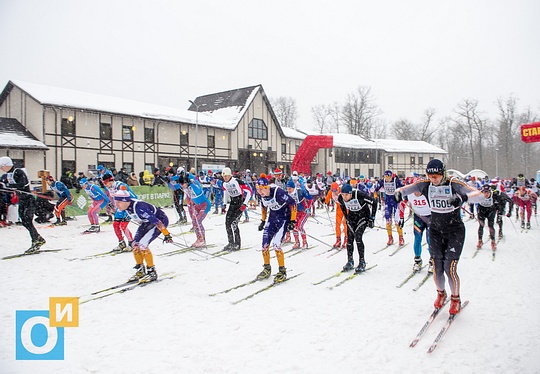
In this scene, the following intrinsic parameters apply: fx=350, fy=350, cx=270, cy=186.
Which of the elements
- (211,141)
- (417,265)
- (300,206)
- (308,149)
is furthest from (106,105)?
(417,265)

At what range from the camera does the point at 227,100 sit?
37.2m

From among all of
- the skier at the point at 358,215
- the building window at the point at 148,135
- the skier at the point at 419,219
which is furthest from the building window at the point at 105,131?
the skier at the point at 419,219

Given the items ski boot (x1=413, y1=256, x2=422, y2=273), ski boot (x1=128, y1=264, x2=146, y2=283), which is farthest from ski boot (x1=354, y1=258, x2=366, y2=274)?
ski boot (x1=128, y1=264, x2=146, y2=283)

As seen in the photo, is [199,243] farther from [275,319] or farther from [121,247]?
[275,319]

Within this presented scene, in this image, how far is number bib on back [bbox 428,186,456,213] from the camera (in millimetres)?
4934

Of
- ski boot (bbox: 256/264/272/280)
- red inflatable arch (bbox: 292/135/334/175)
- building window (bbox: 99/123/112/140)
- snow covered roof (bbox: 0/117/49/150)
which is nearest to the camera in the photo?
A: ski boot (bbox: 256/264/272/280)

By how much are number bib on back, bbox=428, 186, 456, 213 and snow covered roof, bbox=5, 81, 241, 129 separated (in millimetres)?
23544

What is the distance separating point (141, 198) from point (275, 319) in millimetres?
13839

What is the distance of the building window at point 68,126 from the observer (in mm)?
23016

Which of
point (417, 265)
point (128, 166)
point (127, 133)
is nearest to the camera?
point (417, 265)

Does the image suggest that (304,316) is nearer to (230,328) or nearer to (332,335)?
(332,335)

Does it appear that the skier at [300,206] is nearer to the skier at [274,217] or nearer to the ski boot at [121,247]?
the skier at [274,217]

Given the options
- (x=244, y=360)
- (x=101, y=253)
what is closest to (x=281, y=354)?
(x=244, y=360)

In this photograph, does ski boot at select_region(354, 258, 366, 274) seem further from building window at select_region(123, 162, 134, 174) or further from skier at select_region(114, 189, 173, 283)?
building window at select_region(123, 162, 134, 174)
